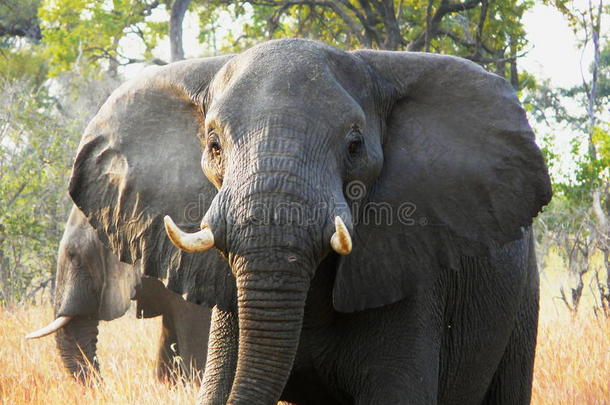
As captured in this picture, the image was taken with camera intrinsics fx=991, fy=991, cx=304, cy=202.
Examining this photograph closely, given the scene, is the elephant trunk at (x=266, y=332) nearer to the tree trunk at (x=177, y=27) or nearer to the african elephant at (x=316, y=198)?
the african elephant at (x=316, y=198)

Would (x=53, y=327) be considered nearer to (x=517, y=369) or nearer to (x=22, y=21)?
(x=517, y=369)

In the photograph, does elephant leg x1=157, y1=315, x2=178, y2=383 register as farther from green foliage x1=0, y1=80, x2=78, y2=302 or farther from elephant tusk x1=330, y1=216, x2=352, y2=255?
elephant tusk x1=330, y1=216, x2=352, y2=255

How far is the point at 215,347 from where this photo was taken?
341cm

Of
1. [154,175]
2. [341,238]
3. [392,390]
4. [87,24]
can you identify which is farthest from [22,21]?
[341,238]

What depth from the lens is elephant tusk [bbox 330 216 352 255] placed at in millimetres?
2686

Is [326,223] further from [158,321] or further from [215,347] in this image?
[158,321]

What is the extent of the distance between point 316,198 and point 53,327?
3.93 metres

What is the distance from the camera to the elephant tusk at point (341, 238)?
106 inches

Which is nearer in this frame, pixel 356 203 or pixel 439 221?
pixel 356 203

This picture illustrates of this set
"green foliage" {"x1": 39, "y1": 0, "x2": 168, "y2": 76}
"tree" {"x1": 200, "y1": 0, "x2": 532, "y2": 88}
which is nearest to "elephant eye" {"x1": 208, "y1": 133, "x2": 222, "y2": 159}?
"tree" {"x1": 200, "y1": 0, "x2": 532, "y2": 88}

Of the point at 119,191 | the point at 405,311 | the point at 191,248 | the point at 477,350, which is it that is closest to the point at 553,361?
the point at 477,350

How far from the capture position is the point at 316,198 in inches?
112

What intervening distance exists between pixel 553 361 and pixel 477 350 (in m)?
2.31

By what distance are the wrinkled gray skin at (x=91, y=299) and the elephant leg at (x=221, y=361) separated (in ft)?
8.95
